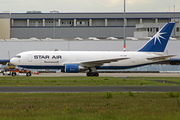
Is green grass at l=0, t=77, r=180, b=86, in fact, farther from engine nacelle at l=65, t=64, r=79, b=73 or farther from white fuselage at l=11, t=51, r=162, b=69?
white fuselage at l=11, t=51, r=162, b=69

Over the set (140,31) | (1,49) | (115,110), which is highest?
(140,31)

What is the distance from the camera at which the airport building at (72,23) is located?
10281cm

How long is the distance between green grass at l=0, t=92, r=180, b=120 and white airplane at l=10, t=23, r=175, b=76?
28874 millimetres

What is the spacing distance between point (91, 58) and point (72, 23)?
6447 cm

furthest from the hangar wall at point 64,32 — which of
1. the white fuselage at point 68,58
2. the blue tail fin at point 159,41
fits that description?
the white fuselage at point 68,58

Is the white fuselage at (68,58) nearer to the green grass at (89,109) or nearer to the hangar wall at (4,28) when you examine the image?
the green grass at (89,109)

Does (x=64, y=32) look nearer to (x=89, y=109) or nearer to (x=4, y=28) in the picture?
(x=4, y=28)

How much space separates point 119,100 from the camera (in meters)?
19.5

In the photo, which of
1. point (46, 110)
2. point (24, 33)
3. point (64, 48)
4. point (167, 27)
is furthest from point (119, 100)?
point (24, 33)

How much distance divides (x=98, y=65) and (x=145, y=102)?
3185cm

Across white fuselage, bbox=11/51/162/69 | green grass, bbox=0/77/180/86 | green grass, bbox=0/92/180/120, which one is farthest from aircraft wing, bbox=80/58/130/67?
green grass, bbox=0/92/180/120

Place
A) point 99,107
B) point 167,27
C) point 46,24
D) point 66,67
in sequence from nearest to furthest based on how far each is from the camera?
1. point 99,107
2. point 66,67
3. point 167,27
4. point 46,24

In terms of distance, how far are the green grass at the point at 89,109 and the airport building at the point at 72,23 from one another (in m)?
83.2

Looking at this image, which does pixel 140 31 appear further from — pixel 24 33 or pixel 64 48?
pixel 24 33
